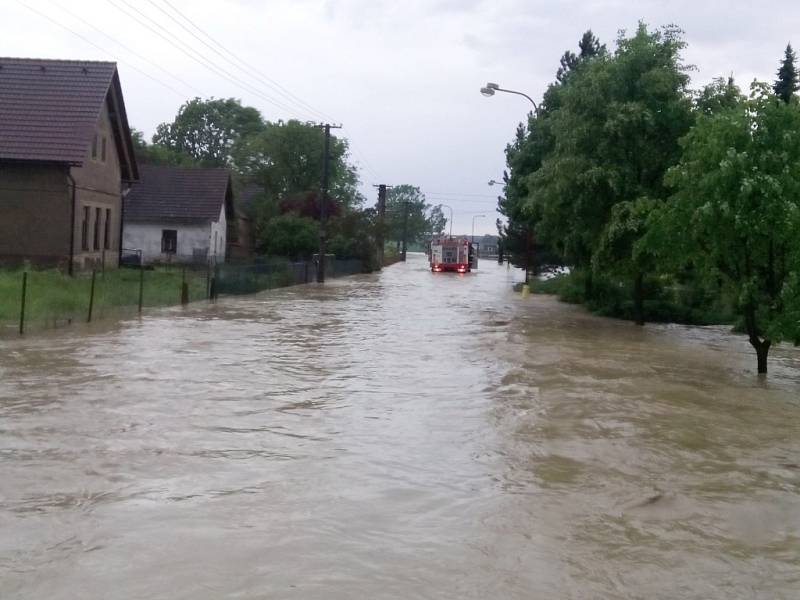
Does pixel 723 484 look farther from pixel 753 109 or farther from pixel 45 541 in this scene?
pixel 753 109

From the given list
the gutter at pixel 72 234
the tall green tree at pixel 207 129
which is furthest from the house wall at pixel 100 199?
the tall green tree at pixel 207 129

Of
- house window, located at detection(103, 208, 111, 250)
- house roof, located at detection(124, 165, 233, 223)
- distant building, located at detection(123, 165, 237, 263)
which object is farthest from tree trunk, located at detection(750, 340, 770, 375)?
house roof, located at detection(124, 165, 233, 223)

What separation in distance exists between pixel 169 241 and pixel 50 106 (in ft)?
55.2

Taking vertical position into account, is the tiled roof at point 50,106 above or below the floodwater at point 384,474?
above

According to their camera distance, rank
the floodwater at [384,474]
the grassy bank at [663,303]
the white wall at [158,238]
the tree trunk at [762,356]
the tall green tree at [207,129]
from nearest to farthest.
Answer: the floodwater at [384,474] < the tree trunk at [762,356] < the grassy bank at [663,303] < the white wall at [158,238] < the tall green tree at [207,129]

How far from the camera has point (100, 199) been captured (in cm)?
3603

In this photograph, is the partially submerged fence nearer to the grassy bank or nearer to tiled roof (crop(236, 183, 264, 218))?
the grassy bank

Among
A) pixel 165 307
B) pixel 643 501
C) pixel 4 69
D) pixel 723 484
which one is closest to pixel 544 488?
pixel 643 501

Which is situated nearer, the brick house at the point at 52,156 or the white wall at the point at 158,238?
the brick house at the point at 52,156

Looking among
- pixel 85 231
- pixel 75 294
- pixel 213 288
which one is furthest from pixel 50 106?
pixel 75 294

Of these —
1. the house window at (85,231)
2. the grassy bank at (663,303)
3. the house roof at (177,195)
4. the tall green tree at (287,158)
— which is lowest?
the grassy bank at (663,303)

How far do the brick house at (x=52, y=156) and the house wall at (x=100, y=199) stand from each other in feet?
0.15

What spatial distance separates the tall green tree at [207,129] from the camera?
94.2 meters

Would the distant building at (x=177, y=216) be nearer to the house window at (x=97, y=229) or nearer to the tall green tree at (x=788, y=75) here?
the house window at (x=97, y=229)
